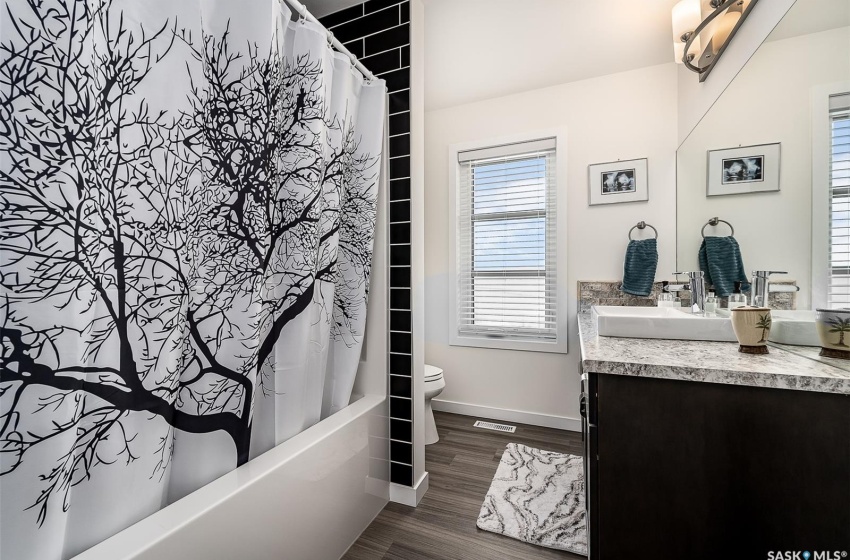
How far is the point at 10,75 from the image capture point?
2.24 ft

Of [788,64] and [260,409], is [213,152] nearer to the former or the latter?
[260,409]

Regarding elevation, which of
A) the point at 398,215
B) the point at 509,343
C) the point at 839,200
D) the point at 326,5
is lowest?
the point at 509,343

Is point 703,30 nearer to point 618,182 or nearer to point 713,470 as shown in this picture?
point 618,182

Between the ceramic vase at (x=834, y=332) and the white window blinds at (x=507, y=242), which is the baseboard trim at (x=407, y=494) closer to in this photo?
the white window blinds at (x=507, y=242)

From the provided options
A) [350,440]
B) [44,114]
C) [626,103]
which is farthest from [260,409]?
[626,103]

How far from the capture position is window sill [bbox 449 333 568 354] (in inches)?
106

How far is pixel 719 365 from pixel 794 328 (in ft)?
1.40

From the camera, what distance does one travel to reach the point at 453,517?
1718 mm

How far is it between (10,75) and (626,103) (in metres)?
2.95

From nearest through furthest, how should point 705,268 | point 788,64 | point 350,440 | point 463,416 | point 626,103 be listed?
point 788,64 → point 350,440 → point 705,268 → point 626,103 → point 463,416

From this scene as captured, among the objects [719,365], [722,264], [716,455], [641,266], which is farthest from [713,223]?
[716,455]

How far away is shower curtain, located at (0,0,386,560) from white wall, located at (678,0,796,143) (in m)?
1.63

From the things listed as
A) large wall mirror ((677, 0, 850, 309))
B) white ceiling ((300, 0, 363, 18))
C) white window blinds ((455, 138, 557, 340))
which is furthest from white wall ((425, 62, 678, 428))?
white ceiling ((300, 0, 363, 18))

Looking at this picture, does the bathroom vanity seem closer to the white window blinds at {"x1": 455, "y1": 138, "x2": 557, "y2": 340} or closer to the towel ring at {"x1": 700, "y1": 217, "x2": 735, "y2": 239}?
the towel ring at {"x1": 700, "y1": 217, "x2": 735, "y2": 239}
